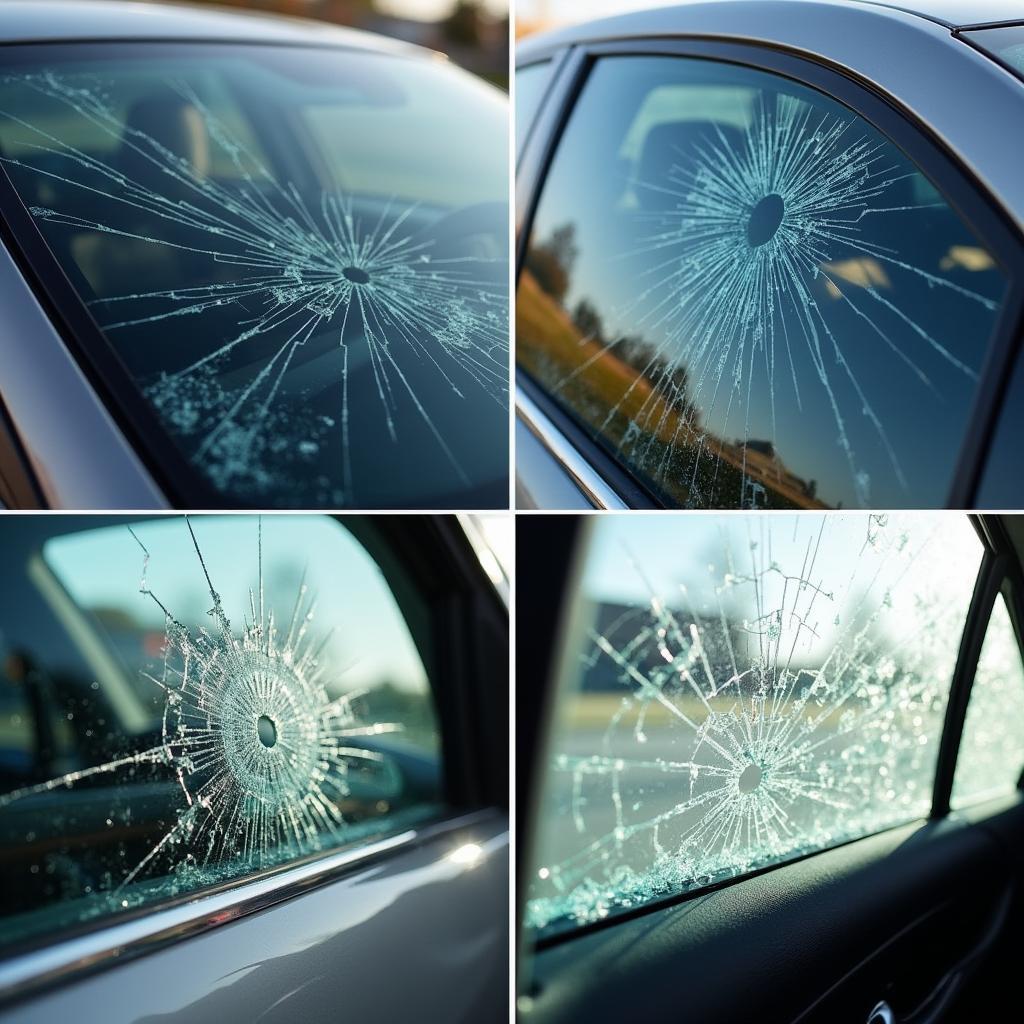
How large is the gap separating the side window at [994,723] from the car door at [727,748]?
10 centimetres

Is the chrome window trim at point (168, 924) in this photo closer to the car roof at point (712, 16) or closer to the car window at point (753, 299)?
the car window at point (753, 299)

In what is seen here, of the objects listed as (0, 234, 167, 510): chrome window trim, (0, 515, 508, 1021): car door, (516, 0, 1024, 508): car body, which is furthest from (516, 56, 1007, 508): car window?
(0, 234, 167, 510): chrome window trim

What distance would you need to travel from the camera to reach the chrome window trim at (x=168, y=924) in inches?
33.4

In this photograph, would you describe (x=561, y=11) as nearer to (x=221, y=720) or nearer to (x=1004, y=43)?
(x=1004, y=43)

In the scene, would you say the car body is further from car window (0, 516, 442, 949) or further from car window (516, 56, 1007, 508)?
car window (0, 516, 442, 949)

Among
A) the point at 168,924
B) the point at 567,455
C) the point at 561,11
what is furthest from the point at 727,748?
the point at 561,11

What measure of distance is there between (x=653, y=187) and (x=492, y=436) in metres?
0.49

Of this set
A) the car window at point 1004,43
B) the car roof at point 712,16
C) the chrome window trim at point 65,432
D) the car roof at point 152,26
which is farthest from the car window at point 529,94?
the chrome window trim at point 65,432

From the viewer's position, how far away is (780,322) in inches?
49.0

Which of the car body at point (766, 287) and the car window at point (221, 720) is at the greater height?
the car body at point (766, 287)

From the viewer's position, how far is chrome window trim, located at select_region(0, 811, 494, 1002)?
2.78 feet

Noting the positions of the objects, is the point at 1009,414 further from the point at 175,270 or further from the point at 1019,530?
the point at 175,270

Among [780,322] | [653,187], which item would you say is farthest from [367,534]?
[653,187]

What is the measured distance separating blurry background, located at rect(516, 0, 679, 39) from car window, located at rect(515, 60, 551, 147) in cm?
9
